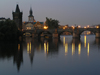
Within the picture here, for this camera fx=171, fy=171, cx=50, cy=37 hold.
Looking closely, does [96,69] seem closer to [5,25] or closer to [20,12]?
[5,25]

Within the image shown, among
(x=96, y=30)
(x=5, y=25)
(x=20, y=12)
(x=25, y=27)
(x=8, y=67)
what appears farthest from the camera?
(x=25, y=27)

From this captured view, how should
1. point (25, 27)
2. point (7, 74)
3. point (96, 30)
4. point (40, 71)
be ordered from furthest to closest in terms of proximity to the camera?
point (25, 27)
point (96, 30)
point (40, 71)
point (7, 74)

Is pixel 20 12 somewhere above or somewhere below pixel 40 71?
above

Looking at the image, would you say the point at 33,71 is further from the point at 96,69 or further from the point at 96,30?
the point at 96,30

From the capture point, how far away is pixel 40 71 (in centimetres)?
1499

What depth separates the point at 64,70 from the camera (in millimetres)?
15188

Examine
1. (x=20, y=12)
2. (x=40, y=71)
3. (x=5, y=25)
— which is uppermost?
(x=20, y=12)

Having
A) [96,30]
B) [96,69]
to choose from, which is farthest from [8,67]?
[96,30]

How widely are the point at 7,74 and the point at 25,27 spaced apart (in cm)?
9078

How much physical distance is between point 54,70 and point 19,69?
10.5 ft

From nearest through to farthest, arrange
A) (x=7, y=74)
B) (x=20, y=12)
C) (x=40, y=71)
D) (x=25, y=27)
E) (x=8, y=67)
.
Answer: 1. (x=7, y=74)
2. (x=40, y=71)
3. (x=8, y=67)
4. (x=20, y=12)
5. (x=25, y=27)

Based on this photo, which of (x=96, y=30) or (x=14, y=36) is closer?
(x=14, y=36)

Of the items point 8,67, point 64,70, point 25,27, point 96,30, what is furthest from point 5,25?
point 25,27

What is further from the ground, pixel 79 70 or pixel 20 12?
pixel 20 12
